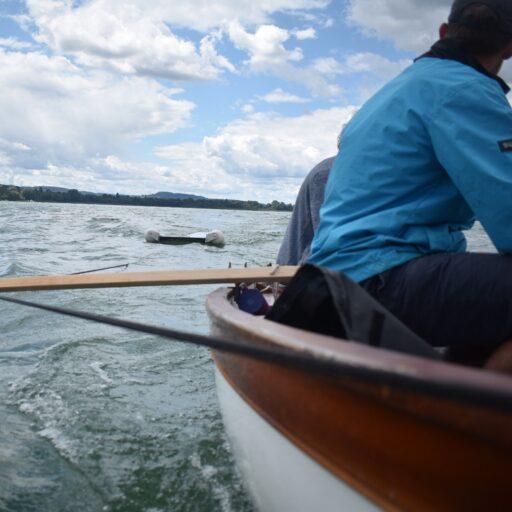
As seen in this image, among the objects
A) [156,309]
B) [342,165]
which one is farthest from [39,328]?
[342,165]

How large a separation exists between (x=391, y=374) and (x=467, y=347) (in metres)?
1.41

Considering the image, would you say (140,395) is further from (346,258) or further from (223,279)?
(346,258)

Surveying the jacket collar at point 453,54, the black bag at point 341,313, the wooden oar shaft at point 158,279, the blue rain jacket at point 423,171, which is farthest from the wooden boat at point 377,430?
the jacket collar at point 453,54

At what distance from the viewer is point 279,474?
1.92m

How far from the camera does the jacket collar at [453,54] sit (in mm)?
2203

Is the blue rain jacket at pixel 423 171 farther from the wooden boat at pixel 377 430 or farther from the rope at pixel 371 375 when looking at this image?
the rope at pixel 371 375

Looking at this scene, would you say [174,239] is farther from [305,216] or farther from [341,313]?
[341,313]

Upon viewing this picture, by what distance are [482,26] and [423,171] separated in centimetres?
60

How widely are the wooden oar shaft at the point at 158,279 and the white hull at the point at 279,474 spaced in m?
0.54

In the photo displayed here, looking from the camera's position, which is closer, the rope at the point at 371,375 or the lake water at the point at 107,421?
the rope at the point at 371,375

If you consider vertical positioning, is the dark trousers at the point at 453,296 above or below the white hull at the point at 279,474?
above

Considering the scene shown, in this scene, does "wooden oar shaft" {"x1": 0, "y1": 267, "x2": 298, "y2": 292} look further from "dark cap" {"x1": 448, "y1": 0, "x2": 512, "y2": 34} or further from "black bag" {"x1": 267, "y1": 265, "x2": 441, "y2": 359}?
"dark cap" {"x1": 448, "y1": 0, "x2": 512, "y2": 34}

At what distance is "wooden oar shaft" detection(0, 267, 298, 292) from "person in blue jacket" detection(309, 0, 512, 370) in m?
0.59

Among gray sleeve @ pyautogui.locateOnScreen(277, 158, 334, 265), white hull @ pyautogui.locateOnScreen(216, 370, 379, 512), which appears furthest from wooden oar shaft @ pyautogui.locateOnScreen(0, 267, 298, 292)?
gray sleeve @ pyautogui.locateOnScreen(277, 158, 334, 265)
